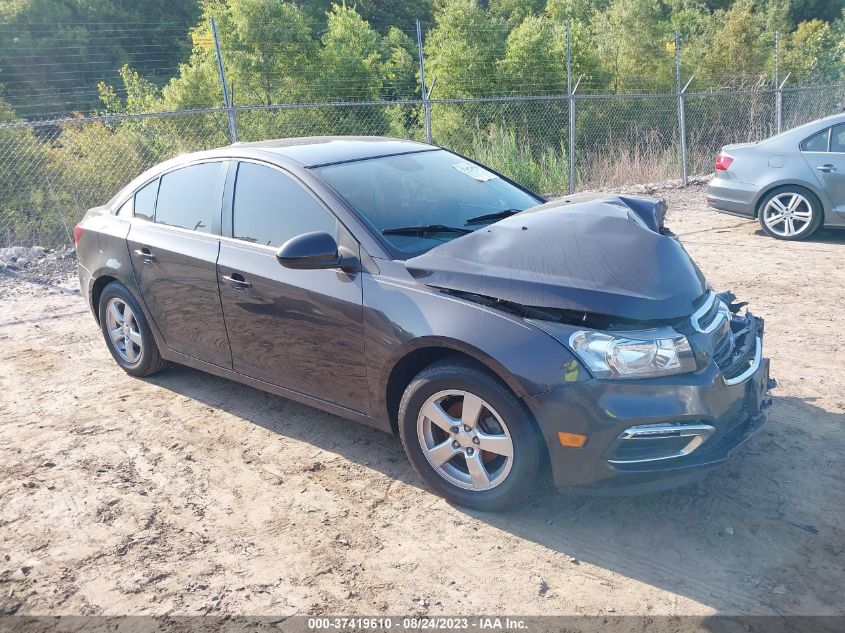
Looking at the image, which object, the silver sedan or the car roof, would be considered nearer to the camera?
the car roof

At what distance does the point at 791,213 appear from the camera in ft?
29.1

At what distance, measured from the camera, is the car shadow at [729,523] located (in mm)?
2979

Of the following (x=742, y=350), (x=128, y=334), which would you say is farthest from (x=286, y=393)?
(x=742, y=350)

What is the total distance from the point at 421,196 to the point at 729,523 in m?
2.28

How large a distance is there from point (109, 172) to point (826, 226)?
10221 mm

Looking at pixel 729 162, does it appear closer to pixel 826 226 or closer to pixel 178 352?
pixel 826 226

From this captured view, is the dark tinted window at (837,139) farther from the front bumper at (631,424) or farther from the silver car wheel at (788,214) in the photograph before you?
the front bumper at (631,424)

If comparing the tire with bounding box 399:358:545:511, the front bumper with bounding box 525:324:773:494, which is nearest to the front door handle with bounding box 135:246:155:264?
the tire with bounding box 399:358:545:511

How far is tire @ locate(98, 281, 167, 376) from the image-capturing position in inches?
203

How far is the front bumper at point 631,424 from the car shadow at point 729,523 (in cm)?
29

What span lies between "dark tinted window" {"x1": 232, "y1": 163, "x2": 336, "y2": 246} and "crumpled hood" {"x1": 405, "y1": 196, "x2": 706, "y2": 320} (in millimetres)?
697

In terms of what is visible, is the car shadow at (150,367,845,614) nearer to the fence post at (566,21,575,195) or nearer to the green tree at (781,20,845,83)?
the fence post at (566,21,575,195)

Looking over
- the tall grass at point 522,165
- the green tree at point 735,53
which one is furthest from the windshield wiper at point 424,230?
the green tree at point 735,53

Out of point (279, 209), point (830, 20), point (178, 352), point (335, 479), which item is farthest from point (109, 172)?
point (830, 20)
